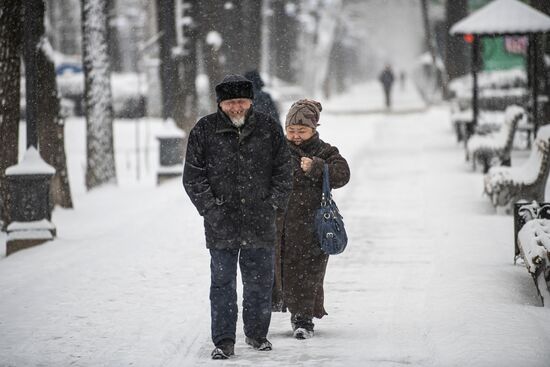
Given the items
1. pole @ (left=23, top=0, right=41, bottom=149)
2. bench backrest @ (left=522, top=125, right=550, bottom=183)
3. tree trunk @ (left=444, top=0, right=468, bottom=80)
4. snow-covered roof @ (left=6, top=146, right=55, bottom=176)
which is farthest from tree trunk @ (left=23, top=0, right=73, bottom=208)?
tree trunk @ (left=444, top=0, right=468, bottom=80)

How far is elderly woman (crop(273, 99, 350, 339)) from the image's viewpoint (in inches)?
284

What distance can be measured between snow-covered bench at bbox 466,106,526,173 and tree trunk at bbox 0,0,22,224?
8.48 meters

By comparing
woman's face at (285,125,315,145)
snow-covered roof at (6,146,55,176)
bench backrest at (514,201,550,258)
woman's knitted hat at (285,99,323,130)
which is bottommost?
bench backrest at (514,201,550,258)

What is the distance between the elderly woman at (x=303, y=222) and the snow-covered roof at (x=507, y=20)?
14547mm

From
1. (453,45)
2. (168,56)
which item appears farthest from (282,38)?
(168,56)

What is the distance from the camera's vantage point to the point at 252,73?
40.7 ft

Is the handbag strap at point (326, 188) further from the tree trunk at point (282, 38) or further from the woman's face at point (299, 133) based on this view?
the tree trunk at point (282, 38)

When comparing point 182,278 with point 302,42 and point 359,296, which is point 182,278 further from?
point 302,42

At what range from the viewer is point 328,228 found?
7105 mm

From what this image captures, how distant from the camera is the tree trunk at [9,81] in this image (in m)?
13.7

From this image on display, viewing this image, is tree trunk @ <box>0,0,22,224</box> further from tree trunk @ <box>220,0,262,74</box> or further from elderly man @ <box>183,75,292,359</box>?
tree trunk @ <box>220,0,262,74</box>

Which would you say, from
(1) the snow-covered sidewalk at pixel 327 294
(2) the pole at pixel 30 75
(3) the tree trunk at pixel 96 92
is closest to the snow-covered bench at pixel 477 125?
(1) the snow-covered sidewalk at pixel 327 294

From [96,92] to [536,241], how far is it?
1206 cm

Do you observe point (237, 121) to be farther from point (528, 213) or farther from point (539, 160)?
point (539, 160)
